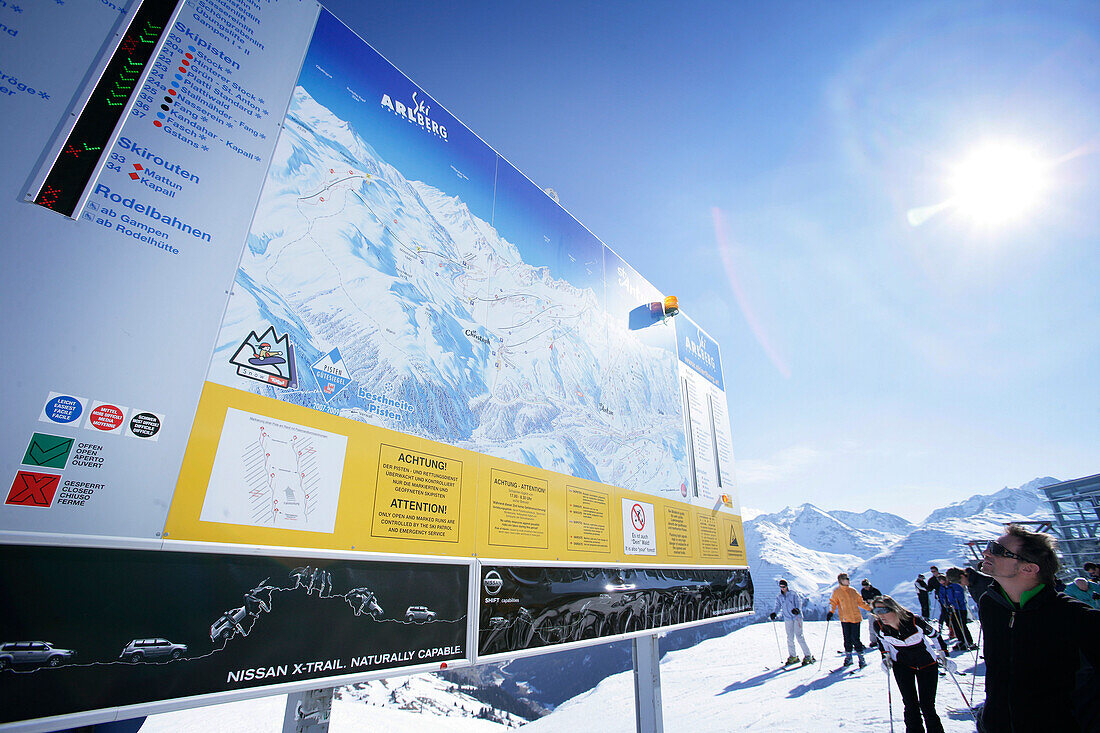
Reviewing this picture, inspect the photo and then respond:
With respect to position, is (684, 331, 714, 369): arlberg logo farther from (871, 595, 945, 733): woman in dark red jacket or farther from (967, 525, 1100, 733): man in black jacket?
(967, 525, 1100, 733): man in black jacket

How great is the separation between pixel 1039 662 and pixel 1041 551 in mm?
593

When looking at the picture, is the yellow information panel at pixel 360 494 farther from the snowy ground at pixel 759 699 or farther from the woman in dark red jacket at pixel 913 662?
the snowy ground at pixel 759 699

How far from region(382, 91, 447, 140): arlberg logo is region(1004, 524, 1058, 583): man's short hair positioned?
4.91 m

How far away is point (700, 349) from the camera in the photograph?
750cm

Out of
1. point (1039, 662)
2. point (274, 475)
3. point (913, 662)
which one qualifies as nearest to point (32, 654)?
point (274, 475)

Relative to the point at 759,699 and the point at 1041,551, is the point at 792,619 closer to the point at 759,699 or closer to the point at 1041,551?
the point at 759,699

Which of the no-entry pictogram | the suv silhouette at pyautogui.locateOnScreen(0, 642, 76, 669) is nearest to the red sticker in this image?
the no-entry pictogram

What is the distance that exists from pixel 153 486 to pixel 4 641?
0.63 m

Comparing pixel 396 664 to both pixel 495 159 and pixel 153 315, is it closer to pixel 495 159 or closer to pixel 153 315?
pixel 153 315

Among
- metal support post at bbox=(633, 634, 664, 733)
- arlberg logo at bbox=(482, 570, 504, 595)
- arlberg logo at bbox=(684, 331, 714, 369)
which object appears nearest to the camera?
arlberg logo at bbox=(482, 570, 504, 595)

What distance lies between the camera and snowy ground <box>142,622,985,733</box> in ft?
18.4

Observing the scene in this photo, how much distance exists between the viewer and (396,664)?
2574 mm

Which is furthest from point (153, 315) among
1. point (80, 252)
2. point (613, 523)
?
point (613, 523)

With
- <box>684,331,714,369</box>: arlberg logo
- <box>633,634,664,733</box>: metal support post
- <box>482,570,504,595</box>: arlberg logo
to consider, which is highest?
<box>684,331,714,369</box>: arlberg logo
